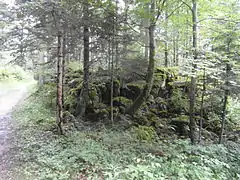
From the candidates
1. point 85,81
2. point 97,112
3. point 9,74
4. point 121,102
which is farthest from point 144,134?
point 9,74

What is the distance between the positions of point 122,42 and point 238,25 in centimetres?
464

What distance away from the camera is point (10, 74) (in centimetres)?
2095

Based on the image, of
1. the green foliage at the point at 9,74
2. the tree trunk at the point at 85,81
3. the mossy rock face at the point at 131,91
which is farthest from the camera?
the green foliage at the point at 9,74

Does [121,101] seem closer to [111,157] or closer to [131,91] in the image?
[131,91]

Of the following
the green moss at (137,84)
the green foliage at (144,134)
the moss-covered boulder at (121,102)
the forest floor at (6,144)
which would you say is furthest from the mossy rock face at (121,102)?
the forest floor at (6,144)

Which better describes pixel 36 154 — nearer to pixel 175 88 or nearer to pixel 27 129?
pixel 27 129

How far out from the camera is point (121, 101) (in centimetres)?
969

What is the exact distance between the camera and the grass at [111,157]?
4562 millimetres

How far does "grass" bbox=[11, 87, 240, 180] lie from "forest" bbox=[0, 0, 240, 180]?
0.03 metres

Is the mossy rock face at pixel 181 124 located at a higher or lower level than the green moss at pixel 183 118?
lower

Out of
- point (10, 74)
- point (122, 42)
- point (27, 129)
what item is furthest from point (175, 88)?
point (10, 74)

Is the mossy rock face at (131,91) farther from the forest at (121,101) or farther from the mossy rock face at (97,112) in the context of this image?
the mossy rock face at (97,112)

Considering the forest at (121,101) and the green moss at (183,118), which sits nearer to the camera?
the forest at (121,101)

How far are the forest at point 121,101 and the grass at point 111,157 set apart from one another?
0.10 ft
